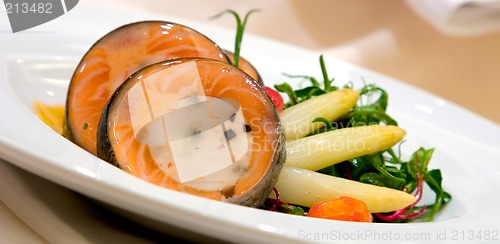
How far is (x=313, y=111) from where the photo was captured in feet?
4.53

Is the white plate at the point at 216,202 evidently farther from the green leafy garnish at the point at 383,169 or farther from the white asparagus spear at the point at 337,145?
the white asparagus spear at the point at 337,145

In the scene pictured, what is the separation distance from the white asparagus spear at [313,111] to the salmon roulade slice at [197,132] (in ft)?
0.90

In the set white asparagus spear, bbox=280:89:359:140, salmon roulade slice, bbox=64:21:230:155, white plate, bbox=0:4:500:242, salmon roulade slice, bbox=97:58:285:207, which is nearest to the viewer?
white plate, bbox=0:4:500:242

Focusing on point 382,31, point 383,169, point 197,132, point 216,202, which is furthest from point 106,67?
point 382,31

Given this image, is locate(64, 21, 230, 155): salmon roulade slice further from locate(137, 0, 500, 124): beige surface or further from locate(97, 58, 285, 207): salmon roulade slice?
locate(137, 0, 500, 124): beige surface

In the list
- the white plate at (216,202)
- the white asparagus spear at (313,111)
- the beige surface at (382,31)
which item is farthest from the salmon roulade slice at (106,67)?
the beige surface at (382,31)

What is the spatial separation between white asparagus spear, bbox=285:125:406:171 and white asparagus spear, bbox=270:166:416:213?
4cm

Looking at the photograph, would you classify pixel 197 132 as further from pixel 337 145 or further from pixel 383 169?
pixel 383 169

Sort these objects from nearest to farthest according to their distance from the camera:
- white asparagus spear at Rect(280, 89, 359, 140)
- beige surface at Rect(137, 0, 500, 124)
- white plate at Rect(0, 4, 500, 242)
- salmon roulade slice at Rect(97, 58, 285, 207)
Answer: white plate at Rect(0, 4, 500, 242) → salmon roulade slice at Rect(97, 58, 285, 207) → white asparagus spear at Rect(280, 89, 359, 140) → beige surface at Rect(137, 0, 500, 124)

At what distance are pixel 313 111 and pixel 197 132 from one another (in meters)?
0.44

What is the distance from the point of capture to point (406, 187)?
1.42m

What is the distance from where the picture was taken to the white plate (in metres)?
0.82

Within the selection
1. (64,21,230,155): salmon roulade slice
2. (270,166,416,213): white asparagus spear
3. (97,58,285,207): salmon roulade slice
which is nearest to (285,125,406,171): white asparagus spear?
(270,166,416,213): white asparagus spear

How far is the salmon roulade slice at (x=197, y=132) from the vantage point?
976 mm
